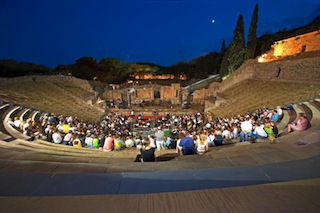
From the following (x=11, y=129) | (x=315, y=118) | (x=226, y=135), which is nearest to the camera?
(x=315, y=118)

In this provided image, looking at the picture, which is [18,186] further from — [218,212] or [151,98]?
[151,98]

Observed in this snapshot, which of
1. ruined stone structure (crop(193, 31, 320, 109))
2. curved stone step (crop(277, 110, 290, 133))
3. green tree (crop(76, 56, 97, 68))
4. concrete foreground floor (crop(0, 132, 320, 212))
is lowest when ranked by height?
concrete foreground floor (crop(0, 132, 320, 212))

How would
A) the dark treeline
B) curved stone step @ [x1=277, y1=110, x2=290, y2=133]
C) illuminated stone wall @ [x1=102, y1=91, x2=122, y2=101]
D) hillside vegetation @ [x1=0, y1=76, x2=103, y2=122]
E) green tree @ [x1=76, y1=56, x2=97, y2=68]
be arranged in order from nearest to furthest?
curved stone step @ [x1=277, y1=110, x2=290, y2=133], hillside vegetation @ [x1=0, y1=76, x2=103, y2=122], the dark treeline, illuminated stone wall @ [x1=102, y1=91, x2=122, y2=101], green tree @ [x1=76, y1=56, x2=97, y2=68]

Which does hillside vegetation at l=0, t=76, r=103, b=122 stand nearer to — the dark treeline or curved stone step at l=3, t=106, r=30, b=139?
curved stone step at l=3, t=106, r=30, b=139

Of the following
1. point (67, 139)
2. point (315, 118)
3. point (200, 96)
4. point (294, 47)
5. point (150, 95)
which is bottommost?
point (67, 139)

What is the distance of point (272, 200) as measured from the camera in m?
1.86

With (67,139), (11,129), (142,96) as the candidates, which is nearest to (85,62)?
(142,96)

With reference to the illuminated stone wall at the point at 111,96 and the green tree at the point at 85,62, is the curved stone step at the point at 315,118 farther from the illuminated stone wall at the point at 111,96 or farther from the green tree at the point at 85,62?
the green tree at the point at 85,62

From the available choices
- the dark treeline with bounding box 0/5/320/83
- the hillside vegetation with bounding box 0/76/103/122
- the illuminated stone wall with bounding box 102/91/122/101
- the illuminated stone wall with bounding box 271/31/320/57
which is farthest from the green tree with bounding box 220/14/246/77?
the hillside vegetation with bounding box 0/76/103/122

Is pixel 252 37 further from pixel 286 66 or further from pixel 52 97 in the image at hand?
pixel 52 97

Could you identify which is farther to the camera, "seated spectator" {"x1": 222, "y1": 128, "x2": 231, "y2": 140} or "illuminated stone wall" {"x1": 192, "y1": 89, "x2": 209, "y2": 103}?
"illuminated stone wall" {"x1": 192, "y1": 89, "x2": 209, "y2": 103}

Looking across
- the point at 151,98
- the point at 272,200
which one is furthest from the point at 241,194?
the point at 151,98

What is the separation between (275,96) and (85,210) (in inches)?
676

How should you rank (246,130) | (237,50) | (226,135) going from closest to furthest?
(246,130) → (226,135) → (237,50)
